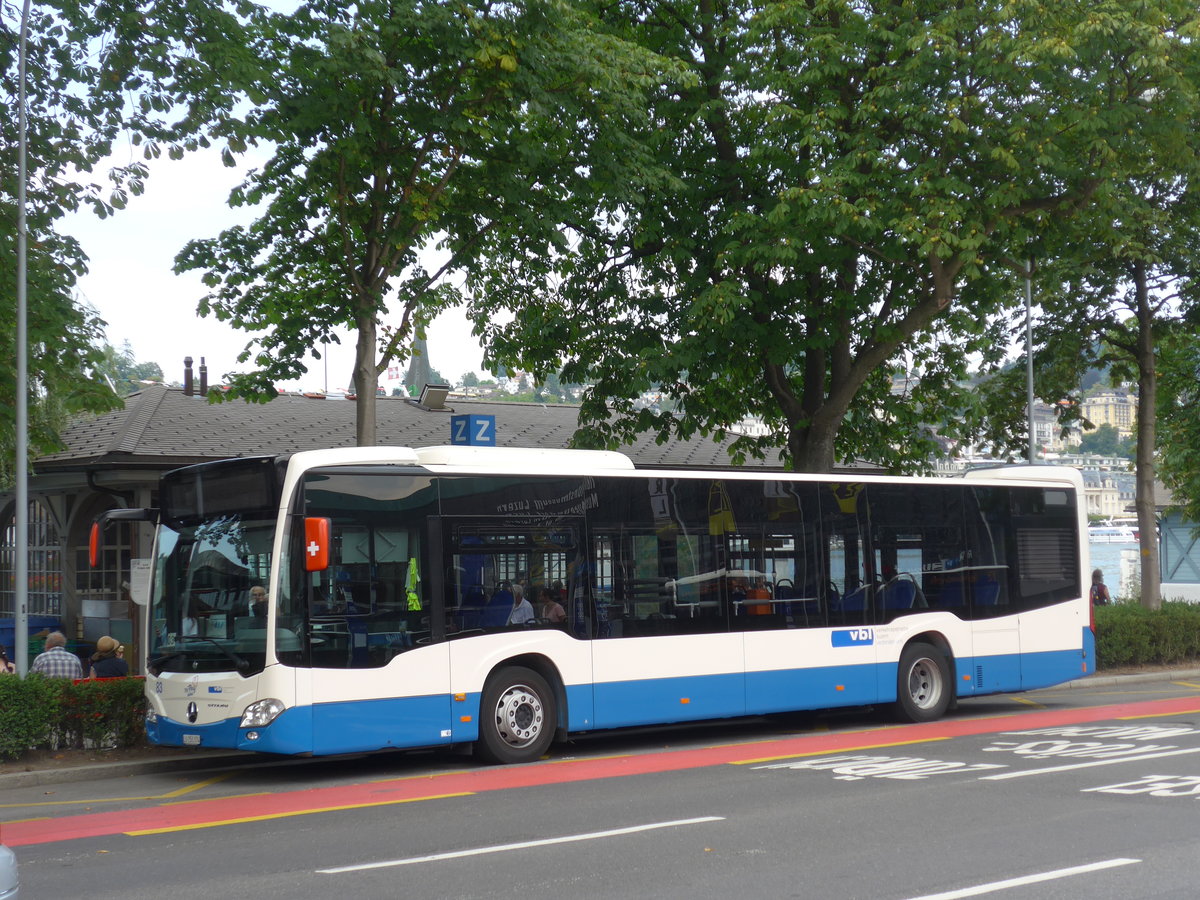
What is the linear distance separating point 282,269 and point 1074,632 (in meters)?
11.6

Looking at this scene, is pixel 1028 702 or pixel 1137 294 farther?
pixel 1137 294

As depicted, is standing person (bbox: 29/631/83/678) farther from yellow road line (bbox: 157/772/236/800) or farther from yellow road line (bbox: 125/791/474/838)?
yellow road line (bbox: 125/791/474/838)

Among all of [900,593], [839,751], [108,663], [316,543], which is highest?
[316,543]

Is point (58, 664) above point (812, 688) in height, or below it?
above

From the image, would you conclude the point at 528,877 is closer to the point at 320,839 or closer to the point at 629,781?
the point at 320,839

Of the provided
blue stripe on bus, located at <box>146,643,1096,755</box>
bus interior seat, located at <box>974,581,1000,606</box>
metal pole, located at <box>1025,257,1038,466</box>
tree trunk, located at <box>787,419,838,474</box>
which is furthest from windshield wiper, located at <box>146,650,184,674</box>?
metal pole, located at <box>1025,257,1038,466</box>

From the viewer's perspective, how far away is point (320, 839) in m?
9.27

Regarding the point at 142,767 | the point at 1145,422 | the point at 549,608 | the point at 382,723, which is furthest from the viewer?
the point at 1145,422

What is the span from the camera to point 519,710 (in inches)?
527

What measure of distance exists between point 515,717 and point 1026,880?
6.73m

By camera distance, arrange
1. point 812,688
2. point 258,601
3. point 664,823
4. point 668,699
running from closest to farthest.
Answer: point 664,823, point 258,601, point 668,699, point 812,688

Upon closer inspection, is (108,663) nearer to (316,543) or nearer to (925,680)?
(316,543)

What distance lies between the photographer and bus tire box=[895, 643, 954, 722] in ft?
54.6

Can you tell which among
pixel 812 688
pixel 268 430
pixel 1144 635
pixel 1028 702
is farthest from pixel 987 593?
pixel 268 430
